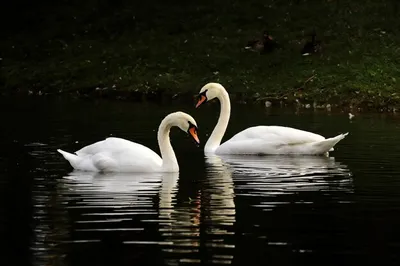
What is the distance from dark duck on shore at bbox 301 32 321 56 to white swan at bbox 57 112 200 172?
23.1m

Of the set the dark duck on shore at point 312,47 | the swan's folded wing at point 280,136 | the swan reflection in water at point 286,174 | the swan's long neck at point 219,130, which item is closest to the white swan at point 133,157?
→ the swan reflection in water at point 286,174

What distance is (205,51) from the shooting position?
143 ft

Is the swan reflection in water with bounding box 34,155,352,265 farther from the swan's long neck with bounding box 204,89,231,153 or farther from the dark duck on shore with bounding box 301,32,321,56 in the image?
the dark duck on shore with bounding box 301,32,321,56

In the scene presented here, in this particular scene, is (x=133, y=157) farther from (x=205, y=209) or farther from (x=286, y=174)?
(x=205, y=209)

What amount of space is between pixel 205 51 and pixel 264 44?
2.46 m

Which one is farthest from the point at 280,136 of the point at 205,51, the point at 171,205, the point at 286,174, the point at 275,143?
the point at 205,51

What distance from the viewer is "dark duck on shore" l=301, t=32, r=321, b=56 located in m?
41.3

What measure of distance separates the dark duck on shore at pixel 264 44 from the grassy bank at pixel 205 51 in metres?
0.40

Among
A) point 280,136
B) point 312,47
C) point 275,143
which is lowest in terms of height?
point 275,143

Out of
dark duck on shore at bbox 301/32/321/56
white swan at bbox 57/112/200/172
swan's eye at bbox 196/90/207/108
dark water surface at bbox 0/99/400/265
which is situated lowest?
dark water surface at bbox 0/99/400/265

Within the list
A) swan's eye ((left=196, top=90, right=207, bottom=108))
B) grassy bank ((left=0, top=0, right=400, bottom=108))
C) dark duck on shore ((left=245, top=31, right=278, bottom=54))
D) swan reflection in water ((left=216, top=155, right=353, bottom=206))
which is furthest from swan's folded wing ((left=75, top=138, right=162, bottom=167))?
dark duck on shore ((left=245, top=31, right=278, bottom=54))

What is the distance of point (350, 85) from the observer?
120 feet

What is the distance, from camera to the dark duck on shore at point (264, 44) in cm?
4262

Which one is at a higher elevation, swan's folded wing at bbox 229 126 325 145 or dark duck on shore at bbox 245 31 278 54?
dark duck on shore at bbox 245 31 278 54
